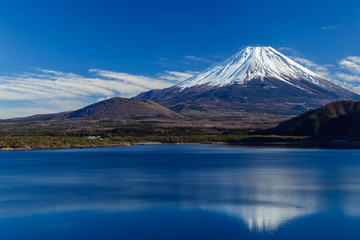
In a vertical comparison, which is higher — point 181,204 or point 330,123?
point 330,123

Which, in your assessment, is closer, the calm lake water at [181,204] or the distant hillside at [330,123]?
the calm lake water at [181,204]

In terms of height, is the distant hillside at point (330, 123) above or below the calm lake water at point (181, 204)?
above

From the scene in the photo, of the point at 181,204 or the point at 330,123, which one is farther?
the point at 330,123

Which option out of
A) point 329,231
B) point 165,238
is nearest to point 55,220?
point 165,238

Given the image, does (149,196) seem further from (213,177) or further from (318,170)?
(318,170)
